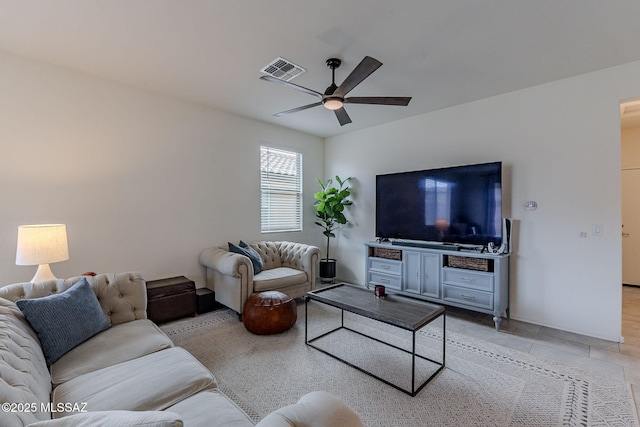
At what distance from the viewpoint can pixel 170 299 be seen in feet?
11.0

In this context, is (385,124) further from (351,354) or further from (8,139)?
(8,139)

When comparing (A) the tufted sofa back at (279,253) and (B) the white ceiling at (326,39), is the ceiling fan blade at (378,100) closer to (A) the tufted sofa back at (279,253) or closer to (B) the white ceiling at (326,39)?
(B) the white ceiling at (326,39)

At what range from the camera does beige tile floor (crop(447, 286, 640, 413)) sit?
2426 mm

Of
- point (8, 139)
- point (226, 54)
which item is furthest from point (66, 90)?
point (226, 54)

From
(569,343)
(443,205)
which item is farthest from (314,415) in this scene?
(443,205)

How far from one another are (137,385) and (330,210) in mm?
3898

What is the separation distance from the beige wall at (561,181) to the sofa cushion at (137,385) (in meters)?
3.65

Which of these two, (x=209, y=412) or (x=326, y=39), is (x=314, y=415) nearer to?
(x=209, y=412)

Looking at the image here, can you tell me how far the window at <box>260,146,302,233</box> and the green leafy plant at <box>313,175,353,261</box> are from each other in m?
0.40

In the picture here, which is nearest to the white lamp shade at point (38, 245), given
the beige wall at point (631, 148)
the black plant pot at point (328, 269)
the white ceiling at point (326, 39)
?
the white ceiling at point (326, 39)

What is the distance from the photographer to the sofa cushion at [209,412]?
117cm

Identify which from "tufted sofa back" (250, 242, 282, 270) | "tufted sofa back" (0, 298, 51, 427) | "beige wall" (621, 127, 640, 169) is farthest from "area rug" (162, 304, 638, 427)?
"beige wall" (621, 127, 640, 169)

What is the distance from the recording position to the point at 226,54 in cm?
270

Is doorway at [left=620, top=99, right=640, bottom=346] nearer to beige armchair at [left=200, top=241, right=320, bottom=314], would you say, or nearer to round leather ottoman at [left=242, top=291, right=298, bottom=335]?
beige armchair at [left=200, top=241, right=320, bottom=314]
